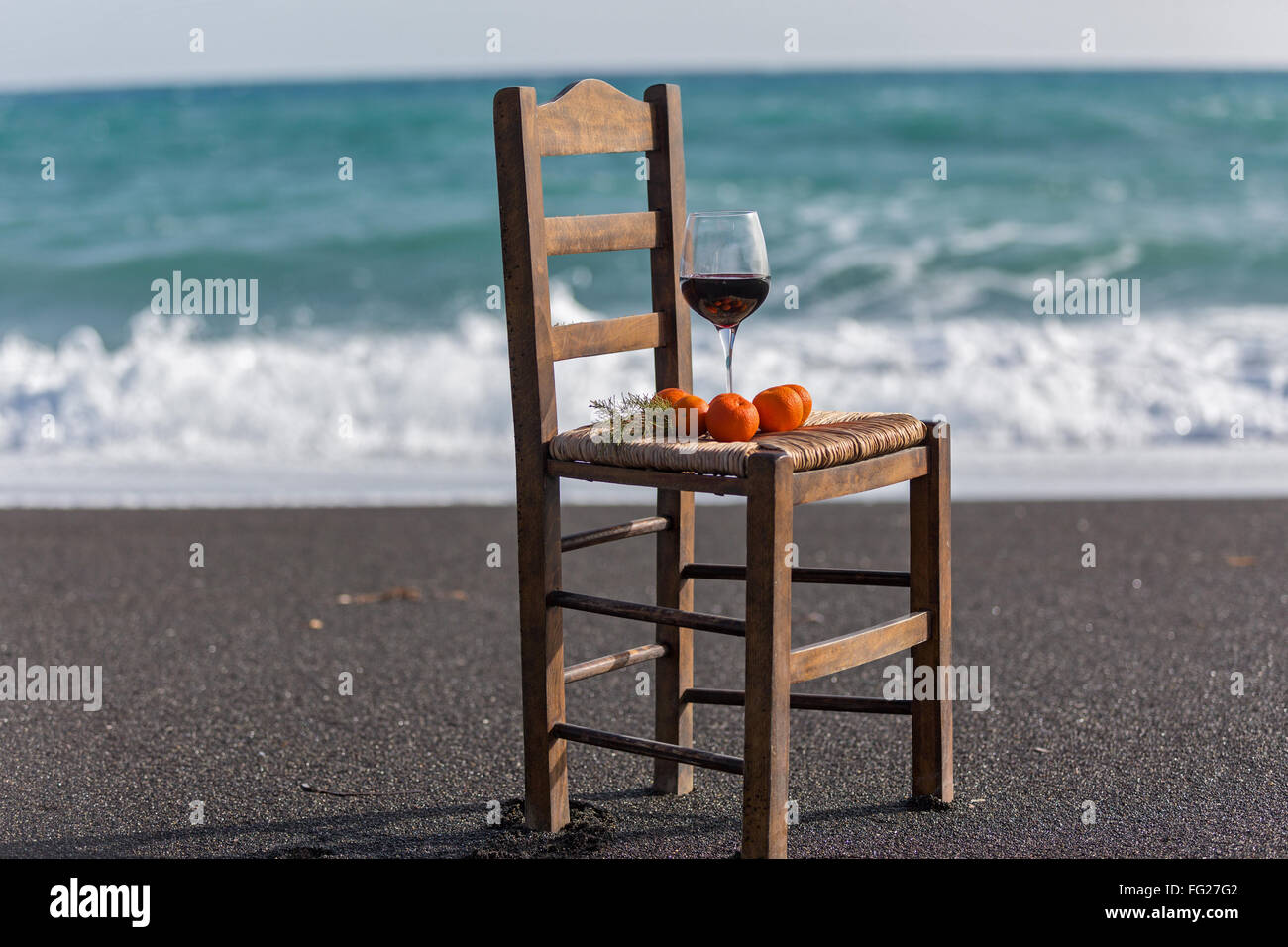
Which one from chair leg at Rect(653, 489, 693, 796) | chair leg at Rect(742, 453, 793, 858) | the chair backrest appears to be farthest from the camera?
chair leg at Rect(653, 489, 693, 796)

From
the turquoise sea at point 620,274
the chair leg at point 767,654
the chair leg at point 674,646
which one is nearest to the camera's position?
the chair leg at point 767,654

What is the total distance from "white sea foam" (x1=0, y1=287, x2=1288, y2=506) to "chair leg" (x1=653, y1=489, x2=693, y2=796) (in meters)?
3.04

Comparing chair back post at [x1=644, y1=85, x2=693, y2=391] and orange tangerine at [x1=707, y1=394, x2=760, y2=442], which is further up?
chair back post at [x1=644, y1=85, x2=693, y2=391]

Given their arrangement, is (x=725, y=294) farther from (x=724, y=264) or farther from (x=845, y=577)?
(x=845, y=577)

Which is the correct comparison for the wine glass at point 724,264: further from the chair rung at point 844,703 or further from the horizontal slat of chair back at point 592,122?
the chair rung at point 844,703

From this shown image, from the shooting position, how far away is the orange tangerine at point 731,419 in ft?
7.43

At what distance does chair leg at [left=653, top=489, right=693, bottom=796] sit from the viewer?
2.70 metres

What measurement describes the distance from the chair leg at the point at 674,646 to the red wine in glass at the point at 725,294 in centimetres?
47

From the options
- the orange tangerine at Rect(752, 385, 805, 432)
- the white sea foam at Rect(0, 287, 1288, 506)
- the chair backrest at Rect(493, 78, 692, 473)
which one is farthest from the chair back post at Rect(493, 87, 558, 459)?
the white sea foam at Rect(0, 287, 1288, 506)

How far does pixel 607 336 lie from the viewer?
2.51m

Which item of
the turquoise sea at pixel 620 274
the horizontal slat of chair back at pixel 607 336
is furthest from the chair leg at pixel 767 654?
the turquoise sea at pixel 620 274

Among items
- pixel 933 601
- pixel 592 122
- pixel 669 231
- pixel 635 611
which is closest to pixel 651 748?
pixel 635 611

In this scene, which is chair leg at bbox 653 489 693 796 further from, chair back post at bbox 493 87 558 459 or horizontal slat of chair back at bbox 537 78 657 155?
horizontal slat of chair back at bbox 537 78 657 155

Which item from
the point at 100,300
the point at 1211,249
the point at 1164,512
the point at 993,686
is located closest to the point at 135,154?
the point at 100,300
